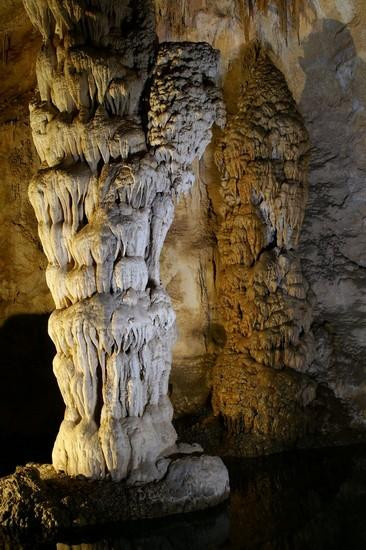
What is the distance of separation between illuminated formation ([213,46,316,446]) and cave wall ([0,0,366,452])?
22 cm

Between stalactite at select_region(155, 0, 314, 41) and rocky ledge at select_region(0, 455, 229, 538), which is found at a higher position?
stalactite at select_region(155, 0, 314, 41)

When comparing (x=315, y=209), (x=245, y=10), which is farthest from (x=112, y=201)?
(x=315, y=209)

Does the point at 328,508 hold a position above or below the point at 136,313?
below

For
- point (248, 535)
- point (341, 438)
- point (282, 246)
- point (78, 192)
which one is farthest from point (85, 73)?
point (341, 438)

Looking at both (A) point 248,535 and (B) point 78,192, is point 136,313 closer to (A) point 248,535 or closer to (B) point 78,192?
(B) point 78,192

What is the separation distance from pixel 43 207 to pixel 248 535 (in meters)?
2.87

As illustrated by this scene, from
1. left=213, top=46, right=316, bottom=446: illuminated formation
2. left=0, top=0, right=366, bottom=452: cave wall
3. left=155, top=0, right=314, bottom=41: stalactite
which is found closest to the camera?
left=155, top=0, right=314, bottom=41: stalactite

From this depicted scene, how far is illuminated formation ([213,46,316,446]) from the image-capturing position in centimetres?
741

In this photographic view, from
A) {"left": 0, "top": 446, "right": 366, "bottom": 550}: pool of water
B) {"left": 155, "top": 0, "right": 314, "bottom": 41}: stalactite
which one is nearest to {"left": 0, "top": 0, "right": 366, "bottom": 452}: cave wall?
{"left": 155, "top": 0, "right": 314, "bottom": 41}: stalactite

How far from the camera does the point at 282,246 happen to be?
25.5 feet

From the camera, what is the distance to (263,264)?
25.0 ft

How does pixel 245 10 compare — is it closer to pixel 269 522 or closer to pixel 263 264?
pixel 263 264

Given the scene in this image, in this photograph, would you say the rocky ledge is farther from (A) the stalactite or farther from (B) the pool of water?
(A) the stalactite

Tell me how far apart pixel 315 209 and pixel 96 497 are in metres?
4.11
